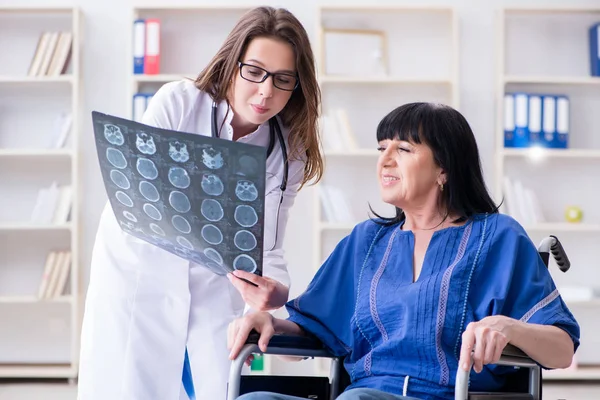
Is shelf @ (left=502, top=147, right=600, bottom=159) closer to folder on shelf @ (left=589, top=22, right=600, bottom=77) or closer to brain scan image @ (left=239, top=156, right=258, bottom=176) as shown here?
folder on shelf @ (left=589, top=22, right=600, bottom=77)

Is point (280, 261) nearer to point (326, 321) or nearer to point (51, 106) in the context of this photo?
point (326, 321)

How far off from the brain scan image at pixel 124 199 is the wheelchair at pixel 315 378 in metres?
0.35

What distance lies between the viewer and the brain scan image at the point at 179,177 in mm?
1441

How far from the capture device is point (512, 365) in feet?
4.60

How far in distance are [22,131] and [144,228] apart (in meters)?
3.05

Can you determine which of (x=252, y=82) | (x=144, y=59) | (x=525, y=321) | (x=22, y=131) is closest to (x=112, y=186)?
(x=252, y=82)

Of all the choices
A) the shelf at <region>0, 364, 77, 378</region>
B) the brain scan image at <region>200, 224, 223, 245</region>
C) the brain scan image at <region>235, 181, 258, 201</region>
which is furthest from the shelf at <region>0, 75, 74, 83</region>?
the brain scan image at <region>235, 181, 258, 201</region>

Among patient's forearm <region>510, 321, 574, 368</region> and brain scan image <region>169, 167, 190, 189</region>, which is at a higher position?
brain scan image <region>169, 167, 190, 189</region>

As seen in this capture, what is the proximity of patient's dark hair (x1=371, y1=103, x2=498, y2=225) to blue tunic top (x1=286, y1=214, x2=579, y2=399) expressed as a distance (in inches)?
1.9

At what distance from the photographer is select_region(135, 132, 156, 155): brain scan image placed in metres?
1.44

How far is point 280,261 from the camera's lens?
194 centimetres

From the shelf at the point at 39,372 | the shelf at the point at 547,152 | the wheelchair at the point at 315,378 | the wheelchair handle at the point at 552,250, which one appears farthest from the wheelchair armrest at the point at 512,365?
the shelf at the point at 39,372

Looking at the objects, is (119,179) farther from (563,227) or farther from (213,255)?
(563,227)

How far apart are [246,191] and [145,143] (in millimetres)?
208
